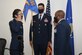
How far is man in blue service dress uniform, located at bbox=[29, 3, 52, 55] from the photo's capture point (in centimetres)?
513

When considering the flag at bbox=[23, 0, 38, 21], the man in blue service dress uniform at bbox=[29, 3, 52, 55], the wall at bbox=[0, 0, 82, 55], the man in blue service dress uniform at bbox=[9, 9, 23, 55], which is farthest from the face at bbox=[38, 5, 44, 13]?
the man in blue service dress uniform at bbox=[9, 9, 23, 55]

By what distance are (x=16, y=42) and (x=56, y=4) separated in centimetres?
188

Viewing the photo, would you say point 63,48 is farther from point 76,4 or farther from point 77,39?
point 76,4

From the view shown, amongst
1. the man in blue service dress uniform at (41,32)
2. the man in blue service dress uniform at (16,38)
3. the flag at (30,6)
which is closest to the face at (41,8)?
the man in blue service dress uniform at (41,32)

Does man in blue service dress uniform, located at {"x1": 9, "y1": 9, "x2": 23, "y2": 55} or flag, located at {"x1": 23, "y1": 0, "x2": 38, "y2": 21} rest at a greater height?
flag, located at {"x1": 23, "y1": 0, "x2": 38, "y2": 21}

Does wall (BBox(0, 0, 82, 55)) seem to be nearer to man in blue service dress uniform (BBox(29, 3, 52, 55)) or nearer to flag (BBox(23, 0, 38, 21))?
flag (BBox(23, 0, 38, 21))

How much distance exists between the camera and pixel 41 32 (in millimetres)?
5168

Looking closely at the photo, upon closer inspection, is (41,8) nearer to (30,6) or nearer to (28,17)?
(30,6)

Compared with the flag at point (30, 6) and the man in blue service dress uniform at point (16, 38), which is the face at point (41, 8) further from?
the man in blue service dress uniform at point (16, 38)

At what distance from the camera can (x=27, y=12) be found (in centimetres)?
562

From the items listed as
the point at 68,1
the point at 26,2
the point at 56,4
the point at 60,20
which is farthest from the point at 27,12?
the point at 60,20

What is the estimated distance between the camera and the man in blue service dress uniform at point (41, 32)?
513cm

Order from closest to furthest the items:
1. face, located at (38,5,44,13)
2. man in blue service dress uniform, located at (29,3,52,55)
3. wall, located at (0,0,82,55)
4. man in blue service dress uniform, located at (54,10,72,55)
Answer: man in blue service dress uniform, located at (54,10,72,55), man in blue service dress uniform, located at (29,3,52,55), face, located at (38,5,44,13), wall, located at (0,0,82,55)

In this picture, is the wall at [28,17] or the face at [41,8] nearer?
the face at [41,8]
